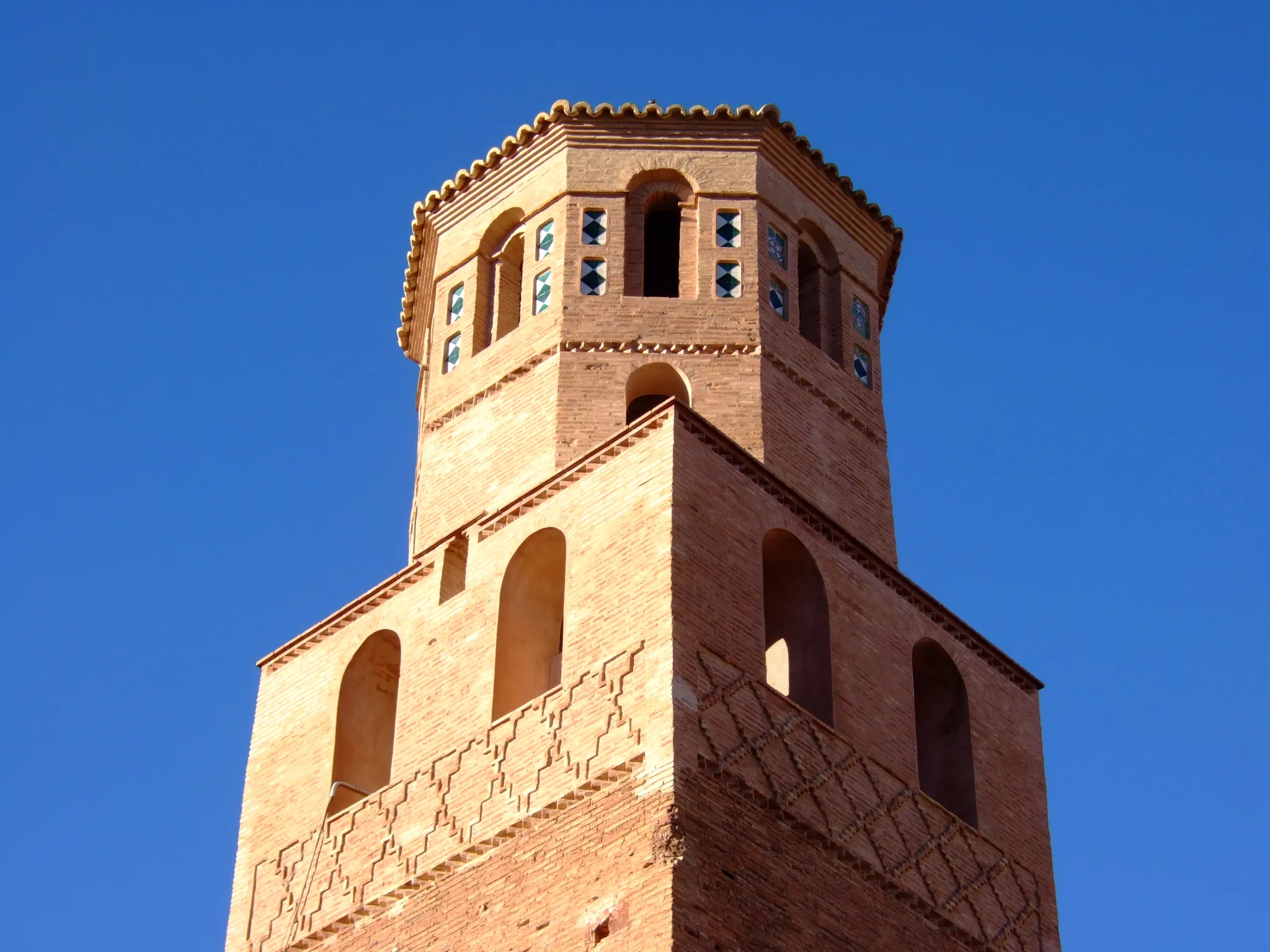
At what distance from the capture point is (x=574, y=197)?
1936 centimetres

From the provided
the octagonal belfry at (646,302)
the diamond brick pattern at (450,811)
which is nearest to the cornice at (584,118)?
the octagonal belfry at (646,302)

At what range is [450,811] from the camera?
623 inches

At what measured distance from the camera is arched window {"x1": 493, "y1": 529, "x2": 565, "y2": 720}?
54.0 feet

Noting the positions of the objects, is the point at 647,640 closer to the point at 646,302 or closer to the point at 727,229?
the point at 646,302

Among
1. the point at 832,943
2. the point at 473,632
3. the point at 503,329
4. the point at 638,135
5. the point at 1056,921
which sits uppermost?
the point at 638,135

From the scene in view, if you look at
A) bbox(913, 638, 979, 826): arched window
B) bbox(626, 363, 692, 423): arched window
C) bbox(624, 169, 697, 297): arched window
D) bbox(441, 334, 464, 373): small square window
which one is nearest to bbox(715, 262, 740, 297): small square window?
bbox(624, 169, 697, 297): arched window

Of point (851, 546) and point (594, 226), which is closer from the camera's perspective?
point (851, 546)

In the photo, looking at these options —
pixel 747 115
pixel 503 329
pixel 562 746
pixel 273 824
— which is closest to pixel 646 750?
pixel 562 746

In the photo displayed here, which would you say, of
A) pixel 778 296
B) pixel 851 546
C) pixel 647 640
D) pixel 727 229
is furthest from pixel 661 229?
pixel 647 640

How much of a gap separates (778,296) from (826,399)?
2.86 ft

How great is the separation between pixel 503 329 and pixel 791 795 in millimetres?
5214

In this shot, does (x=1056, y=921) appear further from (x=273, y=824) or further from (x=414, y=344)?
(x=414, y=344)

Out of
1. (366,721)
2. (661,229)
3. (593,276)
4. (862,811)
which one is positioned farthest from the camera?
(661,229)

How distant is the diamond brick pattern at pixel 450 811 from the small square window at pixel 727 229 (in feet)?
14.9
